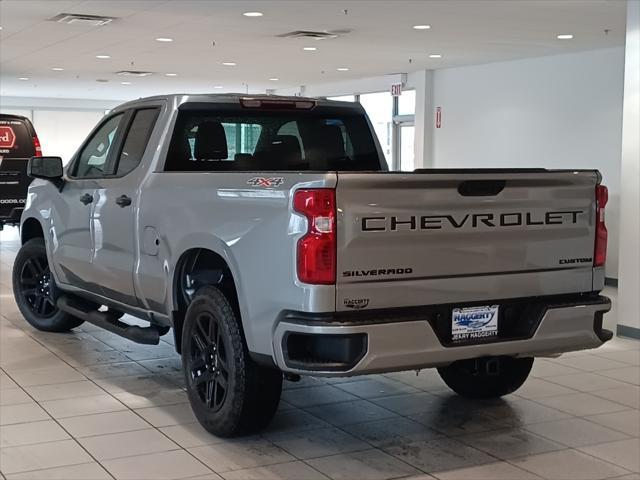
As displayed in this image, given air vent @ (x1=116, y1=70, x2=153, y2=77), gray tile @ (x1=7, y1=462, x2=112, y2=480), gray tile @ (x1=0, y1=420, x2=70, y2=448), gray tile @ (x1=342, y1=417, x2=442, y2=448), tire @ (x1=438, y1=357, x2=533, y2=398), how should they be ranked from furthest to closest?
air vent @ (x1=116, y1=70, x2=153, y2=77) → tire @ (x1=438, y1=357, x2=533, y2=398) → gray tile @ (x1=342, y1=417, x2=442, y2=448) → gray tile @ (x1=0, y1=420, x2=70, y2=448) → gray tile @ (x1=7, y1=462, x2=112, y2=480)

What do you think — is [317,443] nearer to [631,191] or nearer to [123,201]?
[123,201]

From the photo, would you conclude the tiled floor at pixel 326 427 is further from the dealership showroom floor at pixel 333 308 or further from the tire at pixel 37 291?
the tire at pixel 37 291

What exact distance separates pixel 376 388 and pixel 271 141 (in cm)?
169

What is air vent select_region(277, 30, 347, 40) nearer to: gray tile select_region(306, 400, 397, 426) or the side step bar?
the side step bar

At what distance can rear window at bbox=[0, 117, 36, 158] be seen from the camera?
12.4 meters

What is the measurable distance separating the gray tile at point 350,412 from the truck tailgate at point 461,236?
4.06 feet

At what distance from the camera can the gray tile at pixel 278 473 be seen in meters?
4.03

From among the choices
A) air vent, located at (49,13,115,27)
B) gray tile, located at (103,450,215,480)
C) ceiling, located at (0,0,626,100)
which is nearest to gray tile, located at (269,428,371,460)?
gray tile, located at (103,450,215,480)

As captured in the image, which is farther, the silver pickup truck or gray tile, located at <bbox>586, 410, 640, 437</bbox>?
gray tile, located at <bbox>586, 410, 640, 437</bbox>

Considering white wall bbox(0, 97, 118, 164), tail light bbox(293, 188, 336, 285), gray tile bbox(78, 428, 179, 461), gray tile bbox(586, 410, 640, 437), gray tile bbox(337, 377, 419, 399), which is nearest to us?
tail light bbox(293, 188, 336, 285)

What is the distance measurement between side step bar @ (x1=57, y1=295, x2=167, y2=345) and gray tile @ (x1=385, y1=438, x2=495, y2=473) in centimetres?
165

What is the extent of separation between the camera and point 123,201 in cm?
536

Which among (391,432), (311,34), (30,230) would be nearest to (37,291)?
(30,230)

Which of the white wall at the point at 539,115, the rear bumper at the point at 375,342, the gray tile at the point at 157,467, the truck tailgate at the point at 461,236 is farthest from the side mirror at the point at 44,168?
the white wall at the point at 539,115
